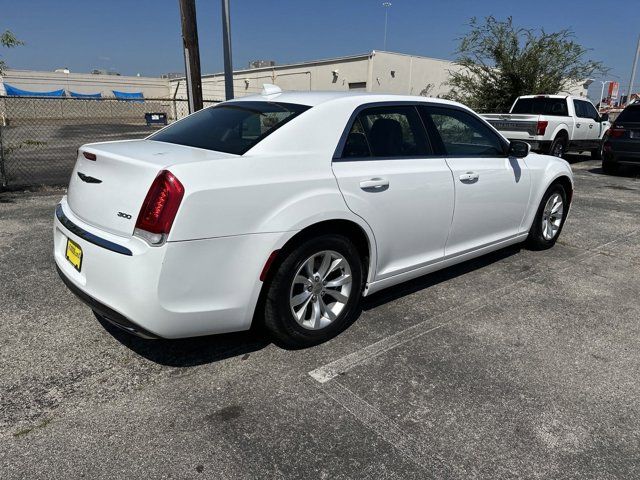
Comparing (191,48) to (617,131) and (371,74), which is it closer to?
(617,131)

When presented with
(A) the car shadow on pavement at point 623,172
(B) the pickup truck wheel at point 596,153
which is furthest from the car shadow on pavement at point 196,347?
(B) the pickup truck wheel at point 596,153

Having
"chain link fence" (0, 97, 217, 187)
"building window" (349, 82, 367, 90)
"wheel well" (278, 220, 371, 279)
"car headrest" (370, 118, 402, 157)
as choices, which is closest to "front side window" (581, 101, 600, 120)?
"chain link fence" (0, 97, 217, 187)

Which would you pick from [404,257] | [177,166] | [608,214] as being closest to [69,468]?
[177,166]

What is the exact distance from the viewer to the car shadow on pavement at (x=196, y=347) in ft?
9.98

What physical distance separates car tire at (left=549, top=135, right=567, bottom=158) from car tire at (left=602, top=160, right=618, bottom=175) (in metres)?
1.11

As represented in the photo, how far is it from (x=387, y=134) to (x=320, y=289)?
4.12ft

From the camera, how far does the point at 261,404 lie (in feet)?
8.54

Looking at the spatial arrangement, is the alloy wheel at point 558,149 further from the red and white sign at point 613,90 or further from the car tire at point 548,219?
the red and white sign at point 613,90

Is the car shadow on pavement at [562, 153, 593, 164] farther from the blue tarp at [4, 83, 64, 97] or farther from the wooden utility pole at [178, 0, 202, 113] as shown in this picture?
the blue tarp at [4, 83, 64, 97]

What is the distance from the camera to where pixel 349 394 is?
2705mm

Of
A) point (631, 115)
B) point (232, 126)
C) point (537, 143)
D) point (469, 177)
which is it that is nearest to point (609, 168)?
point (631, 115)

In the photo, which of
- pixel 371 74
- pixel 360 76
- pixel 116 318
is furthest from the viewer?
pixel 360 76

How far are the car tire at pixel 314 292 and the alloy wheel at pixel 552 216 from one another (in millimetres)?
2906

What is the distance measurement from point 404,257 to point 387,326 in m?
0.53
